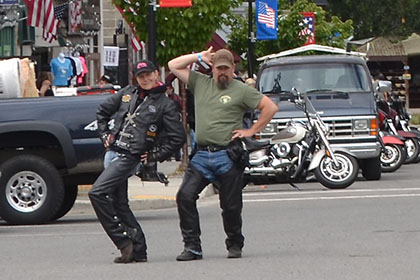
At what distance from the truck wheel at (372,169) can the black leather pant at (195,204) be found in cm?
1078

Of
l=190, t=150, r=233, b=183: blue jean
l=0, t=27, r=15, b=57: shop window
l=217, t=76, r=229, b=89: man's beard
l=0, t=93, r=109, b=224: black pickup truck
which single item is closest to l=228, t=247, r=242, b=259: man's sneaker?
l=190, t=150, r=233, b=183: blue jean

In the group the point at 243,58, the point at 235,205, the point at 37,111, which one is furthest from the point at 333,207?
the point at 243,58

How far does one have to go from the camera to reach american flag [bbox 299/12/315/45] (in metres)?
37.6

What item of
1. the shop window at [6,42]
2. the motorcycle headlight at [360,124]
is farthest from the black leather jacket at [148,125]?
Answer: the shop window at [6,42]

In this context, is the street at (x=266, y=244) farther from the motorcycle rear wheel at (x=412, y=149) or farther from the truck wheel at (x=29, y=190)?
the motorcycle rear wheel at (x=412, y=149)

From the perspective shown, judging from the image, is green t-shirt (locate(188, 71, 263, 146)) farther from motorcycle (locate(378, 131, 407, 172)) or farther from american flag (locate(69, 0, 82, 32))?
american flag (locate(69, 0, 82, 32))

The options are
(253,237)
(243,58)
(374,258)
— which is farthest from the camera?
(243,58)

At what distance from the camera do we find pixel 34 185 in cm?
1563

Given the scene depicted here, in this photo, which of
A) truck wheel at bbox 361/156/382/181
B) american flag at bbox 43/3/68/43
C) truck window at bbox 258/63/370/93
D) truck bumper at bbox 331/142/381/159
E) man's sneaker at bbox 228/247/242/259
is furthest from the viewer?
american flag at bbox 43/3/68/43

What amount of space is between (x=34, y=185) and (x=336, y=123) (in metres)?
7.33

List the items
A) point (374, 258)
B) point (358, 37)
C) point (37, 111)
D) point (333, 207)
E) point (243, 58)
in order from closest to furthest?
point (374, 258), point (37, 111), point (333, 207), point (243, 58), point (358, 37)

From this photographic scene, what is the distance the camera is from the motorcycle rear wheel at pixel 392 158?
2439 centimetres

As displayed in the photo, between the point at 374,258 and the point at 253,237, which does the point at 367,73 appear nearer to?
the point at 253,237

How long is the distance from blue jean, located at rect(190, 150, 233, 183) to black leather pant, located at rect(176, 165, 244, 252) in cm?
4
